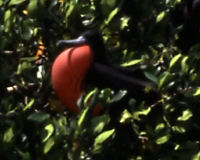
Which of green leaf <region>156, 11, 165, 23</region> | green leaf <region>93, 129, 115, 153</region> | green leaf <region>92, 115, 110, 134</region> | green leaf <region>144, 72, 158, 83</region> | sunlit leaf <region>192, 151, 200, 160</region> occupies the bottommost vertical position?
sunlit leaf <region>192, 151, 200, 160</region>

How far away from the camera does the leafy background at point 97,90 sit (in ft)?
4.15

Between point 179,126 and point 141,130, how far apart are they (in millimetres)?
115

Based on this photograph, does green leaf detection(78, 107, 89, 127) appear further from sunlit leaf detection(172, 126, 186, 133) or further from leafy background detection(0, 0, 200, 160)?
sunlit leaf detection(172, 126, 186, 133)

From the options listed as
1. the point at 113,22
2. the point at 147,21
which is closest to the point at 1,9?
the point at 113,22

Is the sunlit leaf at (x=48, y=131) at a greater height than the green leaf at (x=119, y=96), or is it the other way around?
the sunlit leaf at (x=48, y=131)

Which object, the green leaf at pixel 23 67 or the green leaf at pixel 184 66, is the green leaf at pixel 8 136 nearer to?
the green leaf at pixel 23 67

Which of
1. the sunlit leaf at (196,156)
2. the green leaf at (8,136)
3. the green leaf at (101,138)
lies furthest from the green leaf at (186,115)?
the green leaf at (8,136)

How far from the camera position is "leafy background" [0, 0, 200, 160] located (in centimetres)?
127

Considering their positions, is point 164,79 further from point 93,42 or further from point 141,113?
point 93,42

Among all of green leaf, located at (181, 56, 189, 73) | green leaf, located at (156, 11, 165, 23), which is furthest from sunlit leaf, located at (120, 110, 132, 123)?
green leaf, located at (156, 11, 165, 23)

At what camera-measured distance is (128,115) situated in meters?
1.45

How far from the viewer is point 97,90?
1299 millimetres

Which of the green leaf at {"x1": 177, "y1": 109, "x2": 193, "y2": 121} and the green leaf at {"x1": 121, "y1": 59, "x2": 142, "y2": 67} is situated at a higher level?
the green leaf at {"x1": 121, "y1": 59, "x2": 142, "y2": 67}

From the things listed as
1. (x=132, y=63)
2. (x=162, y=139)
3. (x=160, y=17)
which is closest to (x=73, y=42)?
(x=132, y=63)
